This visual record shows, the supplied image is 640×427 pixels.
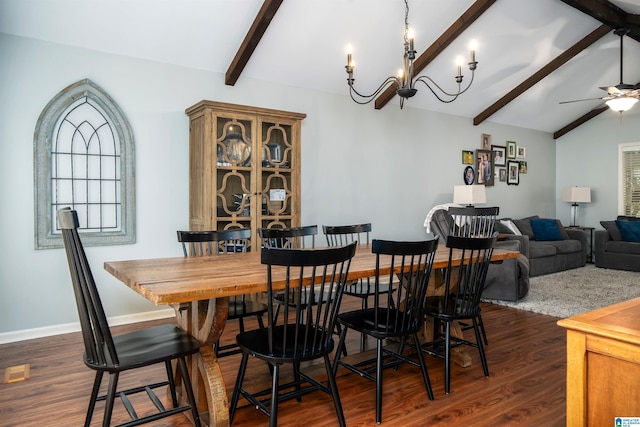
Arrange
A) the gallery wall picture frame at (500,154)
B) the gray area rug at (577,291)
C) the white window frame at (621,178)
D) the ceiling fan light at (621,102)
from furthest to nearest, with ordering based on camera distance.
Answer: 1. the white window frame at (621,178)
2. the gallery wall picture frame at (500,154)
3. the ceiling fan light at (621,102)
4. the gray area rug at (577,291)

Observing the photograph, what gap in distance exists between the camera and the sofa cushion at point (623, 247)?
6.40m

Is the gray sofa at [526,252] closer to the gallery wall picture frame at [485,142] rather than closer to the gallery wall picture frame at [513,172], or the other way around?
the gallery wall picture frame at [513,172]

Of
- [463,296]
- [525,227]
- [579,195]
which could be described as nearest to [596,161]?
[579,195]

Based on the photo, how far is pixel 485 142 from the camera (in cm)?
695

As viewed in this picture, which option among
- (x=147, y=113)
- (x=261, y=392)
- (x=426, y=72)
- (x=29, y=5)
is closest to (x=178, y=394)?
(x=261, y=392)

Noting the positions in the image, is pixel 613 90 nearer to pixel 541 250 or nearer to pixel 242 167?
pixel 541 250

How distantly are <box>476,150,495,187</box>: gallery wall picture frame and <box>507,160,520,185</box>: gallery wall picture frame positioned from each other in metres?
0.53

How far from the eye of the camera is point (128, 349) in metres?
1.90

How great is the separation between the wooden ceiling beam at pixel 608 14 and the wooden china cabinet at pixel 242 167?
3.41 metres

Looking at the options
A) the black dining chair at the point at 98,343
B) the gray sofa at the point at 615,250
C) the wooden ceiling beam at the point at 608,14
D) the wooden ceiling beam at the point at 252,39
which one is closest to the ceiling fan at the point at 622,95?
the wooden ceiling beam at the point at 608,14

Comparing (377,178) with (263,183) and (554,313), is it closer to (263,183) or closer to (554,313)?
(263,183)

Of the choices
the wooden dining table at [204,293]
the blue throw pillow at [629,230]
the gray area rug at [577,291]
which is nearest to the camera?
the wooden dining table at [204,293]

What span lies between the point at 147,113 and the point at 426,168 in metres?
3.78

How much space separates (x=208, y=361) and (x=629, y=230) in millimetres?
6905
